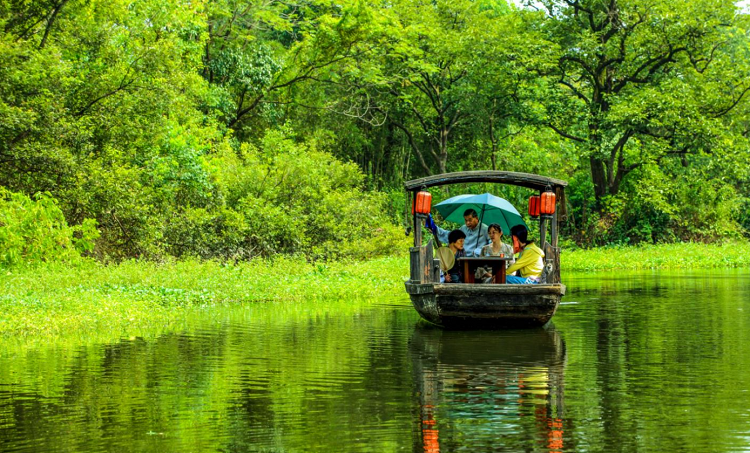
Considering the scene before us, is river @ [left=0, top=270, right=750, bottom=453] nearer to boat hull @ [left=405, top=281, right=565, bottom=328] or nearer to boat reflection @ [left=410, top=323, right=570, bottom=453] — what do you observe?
boat reflection @ [left=410, top=323, right=570, bottom=453]

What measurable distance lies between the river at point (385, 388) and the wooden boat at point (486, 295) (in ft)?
0.84

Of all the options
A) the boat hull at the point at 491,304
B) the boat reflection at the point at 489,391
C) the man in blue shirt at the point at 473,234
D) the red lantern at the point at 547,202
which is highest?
the red lantern at the point at 547,202

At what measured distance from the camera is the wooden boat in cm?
1421

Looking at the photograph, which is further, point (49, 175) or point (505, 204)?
point (49, 175)

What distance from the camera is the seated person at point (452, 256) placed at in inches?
617

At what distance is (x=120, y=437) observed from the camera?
7.34 metres

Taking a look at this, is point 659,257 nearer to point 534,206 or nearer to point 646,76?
point 646,76

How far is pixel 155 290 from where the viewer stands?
18203 millimetres

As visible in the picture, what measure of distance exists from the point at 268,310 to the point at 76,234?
275 inches

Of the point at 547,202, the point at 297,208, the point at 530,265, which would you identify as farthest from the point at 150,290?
the point at 297,208

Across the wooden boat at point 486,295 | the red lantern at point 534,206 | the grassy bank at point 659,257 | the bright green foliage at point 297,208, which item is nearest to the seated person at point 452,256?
the wooden boat at point 486,295

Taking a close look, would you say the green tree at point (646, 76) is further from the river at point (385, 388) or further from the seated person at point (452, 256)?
the river at point (385, 388)

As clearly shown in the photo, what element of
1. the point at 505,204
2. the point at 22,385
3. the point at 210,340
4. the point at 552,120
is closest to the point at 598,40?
the point at 552,120

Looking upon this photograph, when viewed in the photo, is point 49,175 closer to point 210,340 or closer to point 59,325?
point 59,325
